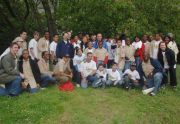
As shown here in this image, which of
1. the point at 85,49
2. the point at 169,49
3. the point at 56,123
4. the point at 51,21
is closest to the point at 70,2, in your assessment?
the point at 51,21

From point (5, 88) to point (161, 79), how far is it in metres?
5.74

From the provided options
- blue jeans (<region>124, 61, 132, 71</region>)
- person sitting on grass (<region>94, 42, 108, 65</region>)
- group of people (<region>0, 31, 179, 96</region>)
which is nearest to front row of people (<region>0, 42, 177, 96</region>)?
group of people (<region>0, 31, 179, 96</region>)

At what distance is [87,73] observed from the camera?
17812mm

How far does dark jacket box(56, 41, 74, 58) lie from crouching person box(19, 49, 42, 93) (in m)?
1.78

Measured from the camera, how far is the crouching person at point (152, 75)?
17.3m

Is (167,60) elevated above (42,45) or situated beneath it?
situated beneath

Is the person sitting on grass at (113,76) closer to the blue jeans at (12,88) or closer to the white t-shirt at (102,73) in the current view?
the white t-shirt at (102,73)

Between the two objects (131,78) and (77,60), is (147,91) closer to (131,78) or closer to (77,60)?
(131,78)

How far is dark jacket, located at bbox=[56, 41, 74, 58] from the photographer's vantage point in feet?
59.7

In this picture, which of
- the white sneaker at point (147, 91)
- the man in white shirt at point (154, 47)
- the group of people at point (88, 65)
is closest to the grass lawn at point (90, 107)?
the white sneaker at point (147, 91)

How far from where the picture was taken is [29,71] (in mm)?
16656

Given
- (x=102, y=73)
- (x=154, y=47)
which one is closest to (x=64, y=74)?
(x=102, y=73)

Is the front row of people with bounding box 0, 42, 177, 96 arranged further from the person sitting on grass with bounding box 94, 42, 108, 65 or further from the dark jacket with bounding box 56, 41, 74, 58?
the person sitting on grass with bounding box 94, 42, 108, 65

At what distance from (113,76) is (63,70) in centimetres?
191
